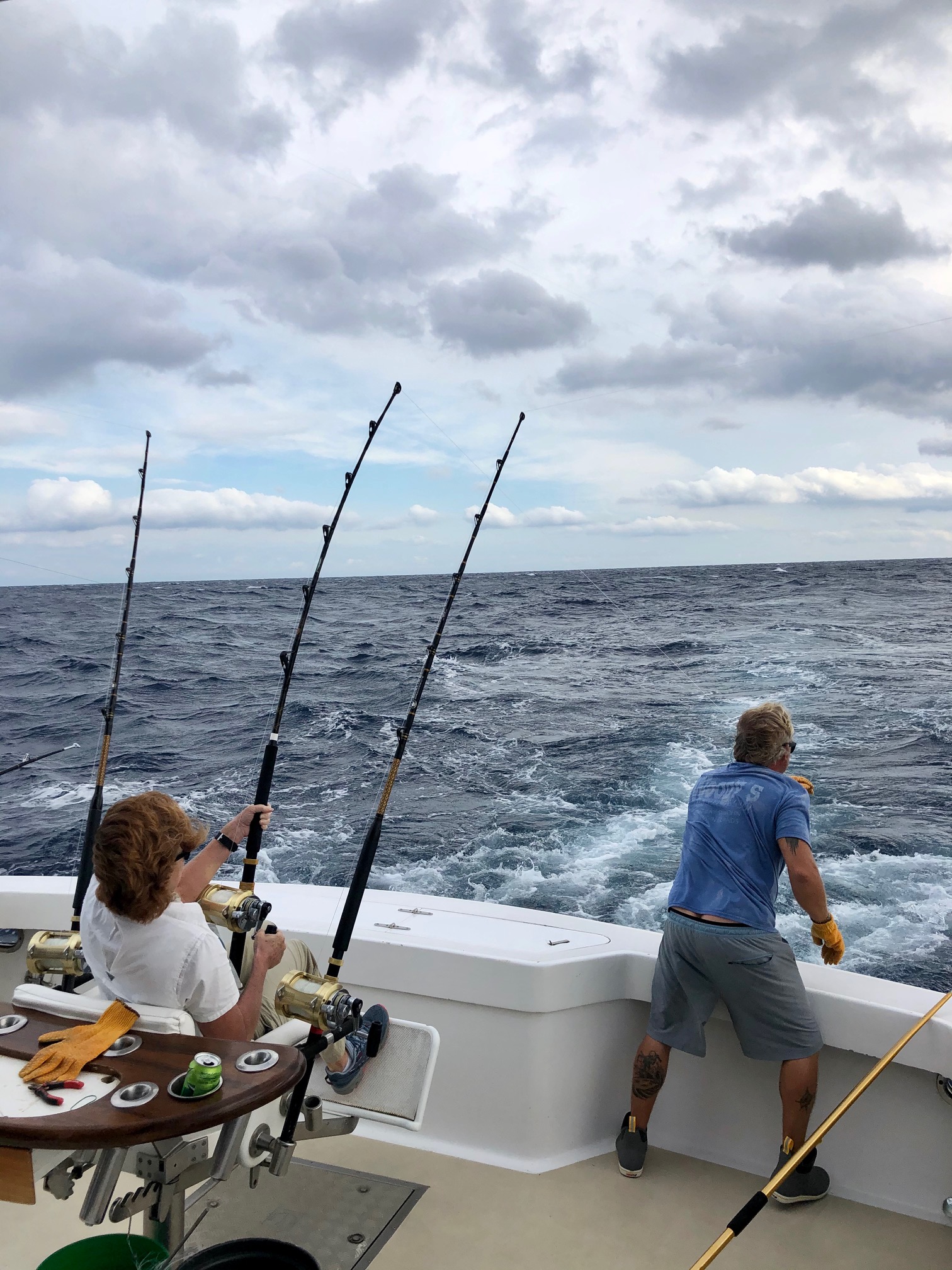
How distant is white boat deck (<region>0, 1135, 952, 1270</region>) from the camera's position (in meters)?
1.73

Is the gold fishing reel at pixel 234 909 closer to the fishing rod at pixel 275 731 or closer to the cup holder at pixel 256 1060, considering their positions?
the fishing rod at pixel 275 731

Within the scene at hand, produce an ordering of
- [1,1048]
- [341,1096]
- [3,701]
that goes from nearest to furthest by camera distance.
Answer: [1,1048] → [341,1096] → [3,701]

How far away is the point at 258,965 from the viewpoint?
144 centimetres

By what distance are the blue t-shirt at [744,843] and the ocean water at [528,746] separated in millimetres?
2510

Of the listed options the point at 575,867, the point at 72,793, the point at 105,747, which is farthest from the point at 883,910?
the point at 72,793

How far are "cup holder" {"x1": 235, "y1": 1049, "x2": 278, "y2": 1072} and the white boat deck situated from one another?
0.85 metres

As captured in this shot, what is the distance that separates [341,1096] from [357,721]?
735 cm

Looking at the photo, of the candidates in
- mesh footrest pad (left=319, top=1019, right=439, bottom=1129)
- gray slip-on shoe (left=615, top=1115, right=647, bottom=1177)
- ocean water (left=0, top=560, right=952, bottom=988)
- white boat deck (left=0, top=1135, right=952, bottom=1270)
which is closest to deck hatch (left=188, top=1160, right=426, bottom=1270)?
white boat deck (left=0, top=1135, right=952, bottom=1270)

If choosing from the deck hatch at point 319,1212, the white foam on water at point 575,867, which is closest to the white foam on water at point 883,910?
the white foam on water at point 575,867

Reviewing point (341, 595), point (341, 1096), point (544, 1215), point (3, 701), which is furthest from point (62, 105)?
point (341, 595)

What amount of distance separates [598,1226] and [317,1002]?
927 mm

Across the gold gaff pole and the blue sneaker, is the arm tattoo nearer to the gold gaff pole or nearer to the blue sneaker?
the gold gaff pole

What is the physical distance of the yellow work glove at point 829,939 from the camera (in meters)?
1.84

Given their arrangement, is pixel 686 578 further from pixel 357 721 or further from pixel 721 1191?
pixel 721 1191
